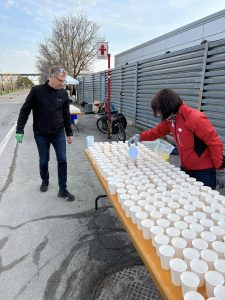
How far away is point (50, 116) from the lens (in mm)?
3660

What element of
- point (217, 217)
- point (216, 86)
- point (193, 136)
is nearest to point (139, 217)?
point (217, 217)

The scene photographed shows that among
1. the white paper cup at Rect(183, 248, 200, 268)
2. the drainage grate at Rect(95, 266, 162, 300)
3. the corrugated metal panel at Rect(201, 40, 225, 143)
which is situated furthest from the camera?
the corrugated metal panel at Rect(201, 40, 225, 143)

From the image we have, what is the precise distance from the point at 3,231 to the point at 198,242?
2513 mm

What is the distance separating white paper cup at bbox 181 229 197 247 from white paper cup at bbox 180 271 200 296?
0.85ft

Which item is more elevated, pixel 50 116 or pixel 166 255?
pixel 50 116

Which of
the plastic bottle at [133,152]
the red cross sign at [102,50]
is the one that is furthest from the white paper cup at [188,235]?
the red cross sign at [102,50]

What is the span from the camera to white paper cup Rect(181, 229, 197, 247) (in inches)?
56.4

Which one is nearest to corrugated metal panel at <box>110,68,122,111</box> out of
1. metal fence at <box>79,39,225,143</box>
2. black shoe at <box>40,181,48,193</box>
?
metal fence at <box>79,39,225,143</box>

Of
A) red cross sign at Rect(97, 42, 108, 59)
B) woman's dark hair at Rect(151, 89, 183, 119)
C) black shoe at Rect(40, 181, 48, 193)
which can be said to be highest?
red cross sign at Rect(97, 42, 108, 59)

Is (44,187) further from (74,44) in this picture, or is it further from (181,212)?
(74,44)

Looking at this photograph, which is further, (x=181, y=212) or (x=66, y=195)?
(x=66, y=195)

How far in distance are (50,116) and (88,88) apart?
1669cm

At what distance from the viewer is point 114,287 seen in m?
2.23

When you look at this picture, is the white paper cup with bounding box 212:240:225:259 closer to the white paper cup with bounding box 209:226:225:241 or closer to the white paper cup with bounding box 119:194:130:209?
the white paper cup with bounding box 209:226:225:241
